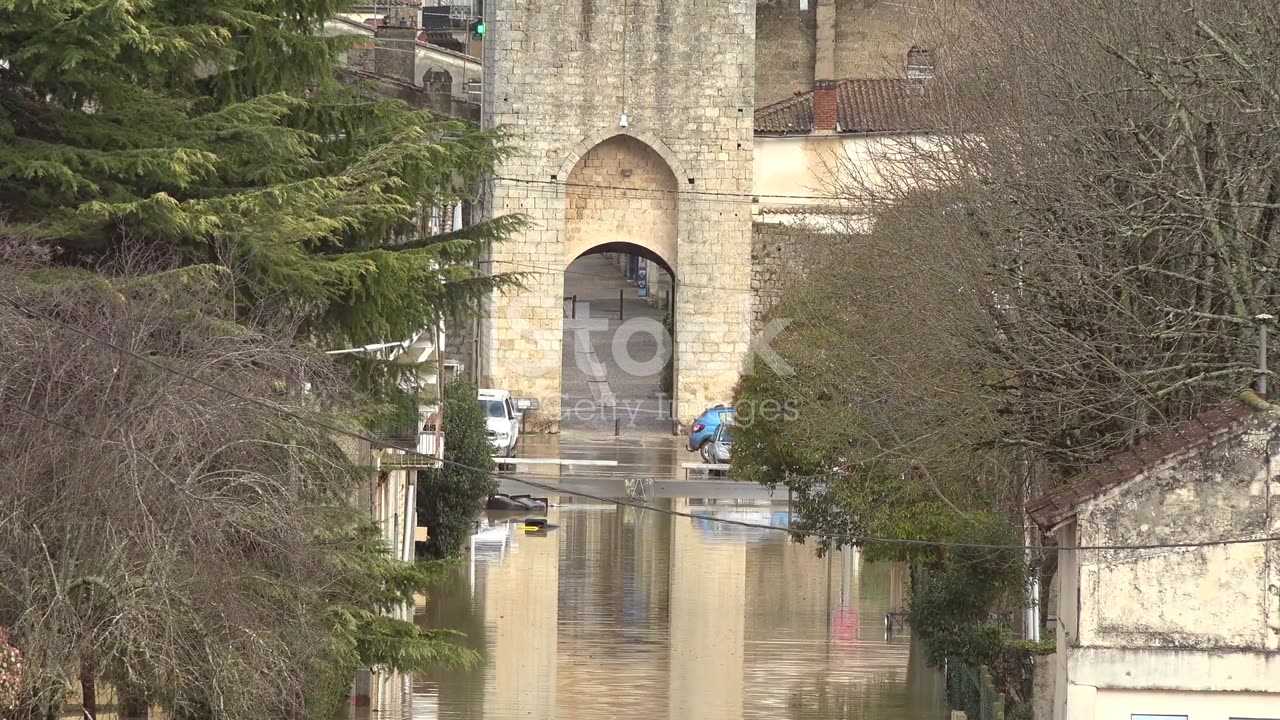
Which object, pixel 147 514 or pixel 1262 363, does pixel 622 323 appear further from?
pixel 147 514

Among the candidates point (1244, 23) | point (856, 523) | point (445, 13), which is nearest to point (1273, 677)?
point (1244, 23)

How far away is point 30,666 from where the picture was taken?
12195 millimetres

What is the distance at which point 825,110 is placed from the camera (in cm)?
4706

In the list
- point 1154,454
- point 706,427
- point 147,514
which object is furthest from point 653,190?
point 147,514

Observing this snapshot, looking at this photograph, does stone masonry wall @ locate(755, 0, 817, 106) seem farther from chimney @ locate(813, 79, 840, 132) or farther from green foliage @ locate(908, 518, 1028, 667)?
green foliage @ locate(908, 518, 1028, 667)

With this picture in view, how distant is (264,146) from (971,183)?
844 cm

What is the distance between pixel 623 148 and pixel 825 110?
15.4ft

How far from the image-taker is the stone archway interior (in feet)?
152

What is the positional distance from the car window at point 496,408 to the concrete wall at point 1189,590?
26.4m

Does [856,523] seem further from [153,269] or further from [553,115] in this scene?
[553,115]

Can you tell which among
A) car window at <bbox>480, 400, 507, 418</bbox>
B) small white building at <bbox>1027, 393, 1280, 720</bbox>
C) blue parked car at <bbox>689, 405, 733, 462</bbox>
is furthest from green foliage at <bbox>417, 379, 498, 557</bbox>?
small white building at <bbox>1027, 393, 1280, 720</bbox>

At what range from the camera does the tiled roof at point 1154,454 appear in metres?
14.1

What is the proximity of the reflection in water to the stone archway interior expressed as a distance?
37.4 feet

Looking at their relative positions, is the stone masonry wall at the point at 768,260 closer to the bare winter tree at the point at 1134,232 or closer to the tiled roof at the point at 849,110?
the tiled roof at the point at 849,110
